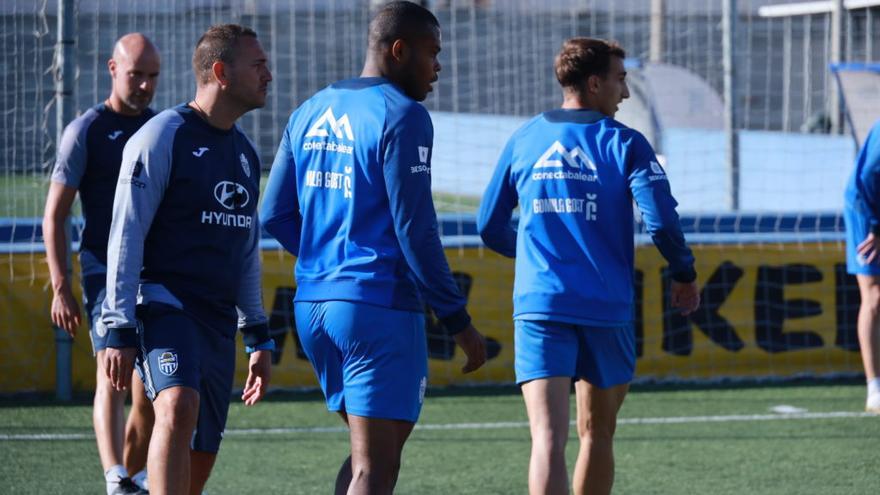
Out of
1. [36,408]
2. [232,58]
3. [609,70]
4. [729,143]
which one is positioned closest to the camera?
[232,58]

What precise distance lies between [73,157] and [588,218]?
237 cm

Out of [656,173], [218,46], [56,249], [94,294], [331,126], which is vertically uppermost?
[218,46]

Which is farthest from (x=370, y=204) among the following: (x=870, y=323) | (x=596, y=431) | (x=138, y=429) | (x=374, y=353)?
(x=870, y=323)

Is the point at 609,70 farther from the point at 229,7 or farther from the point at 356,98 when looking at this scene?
the point at 229,7

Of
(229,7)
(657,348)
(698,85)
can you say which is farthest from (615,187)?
(698,85)

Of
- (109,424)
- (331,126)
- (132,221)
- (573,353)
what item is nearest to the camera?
(331,126)

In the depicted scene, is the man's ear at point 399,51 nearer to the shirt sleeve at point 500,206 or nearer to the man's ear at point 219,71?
the man's ear at point 219,71

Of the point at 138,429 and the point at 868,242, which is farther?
the point at 868,242

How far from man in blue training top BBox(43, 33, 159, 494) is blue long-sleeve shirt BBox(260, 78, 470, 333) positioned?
1921 mm

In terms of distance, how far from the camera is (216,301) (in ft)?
15.5

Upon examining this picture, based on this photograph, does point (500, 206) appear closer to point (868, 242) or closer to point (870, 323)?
point (868, 242)

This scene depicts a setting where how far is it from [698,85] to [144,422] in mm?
11433

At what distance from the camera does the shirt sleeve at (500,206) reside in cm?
519

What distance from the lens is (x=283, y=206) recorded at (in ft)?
15.0
